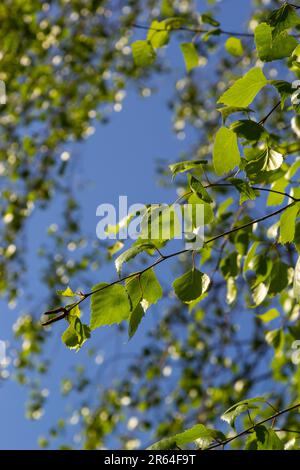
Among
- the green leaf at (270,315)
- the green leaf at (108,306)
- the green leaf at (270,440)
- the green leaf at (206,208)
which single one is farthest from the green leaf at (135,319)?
the green leaf at (270,315)

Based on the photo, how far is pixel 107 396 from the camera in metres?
3.32

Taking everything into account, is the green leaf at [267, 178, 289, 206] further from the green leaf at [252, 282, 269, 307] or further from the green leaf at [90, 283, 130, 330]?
the green leaf at [90, 283, 130, 330]

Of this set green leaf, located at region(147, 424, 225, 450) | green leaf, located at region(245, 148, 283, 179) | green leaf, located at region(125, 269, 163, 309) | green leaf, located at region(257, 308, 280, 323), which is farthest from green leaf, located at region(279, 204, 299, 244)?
green leaf, located at region(257, 308, 280, 323)

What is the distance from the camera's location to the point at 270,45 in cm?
88

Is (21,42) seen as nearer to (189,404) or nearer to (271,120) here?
(271,120)

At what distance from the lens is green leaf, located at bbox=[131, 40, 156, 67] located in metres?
1.41

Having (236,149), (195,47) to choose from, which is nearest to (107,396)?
(195,47)

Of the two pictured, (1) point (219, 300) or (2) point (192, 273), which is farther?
(1) point (219, 300)

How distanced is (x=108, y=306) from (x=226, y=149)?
0.88ft

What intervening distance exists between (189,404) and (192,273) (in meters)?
2.47

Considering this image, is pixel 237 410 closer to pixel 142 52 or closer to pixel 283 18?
pixel 283 18

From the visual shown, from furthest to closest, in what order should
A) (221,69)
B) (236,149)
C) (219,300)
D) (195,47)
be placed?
1. (221,69)
2. (219,300)
3. (195,47)
4. (236,149)

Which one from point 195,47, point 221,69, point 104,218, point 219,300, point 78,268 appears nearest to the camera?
point 104,218

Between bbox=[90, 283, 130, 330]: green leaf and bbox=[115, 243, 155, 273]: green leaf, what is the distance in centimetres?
4
